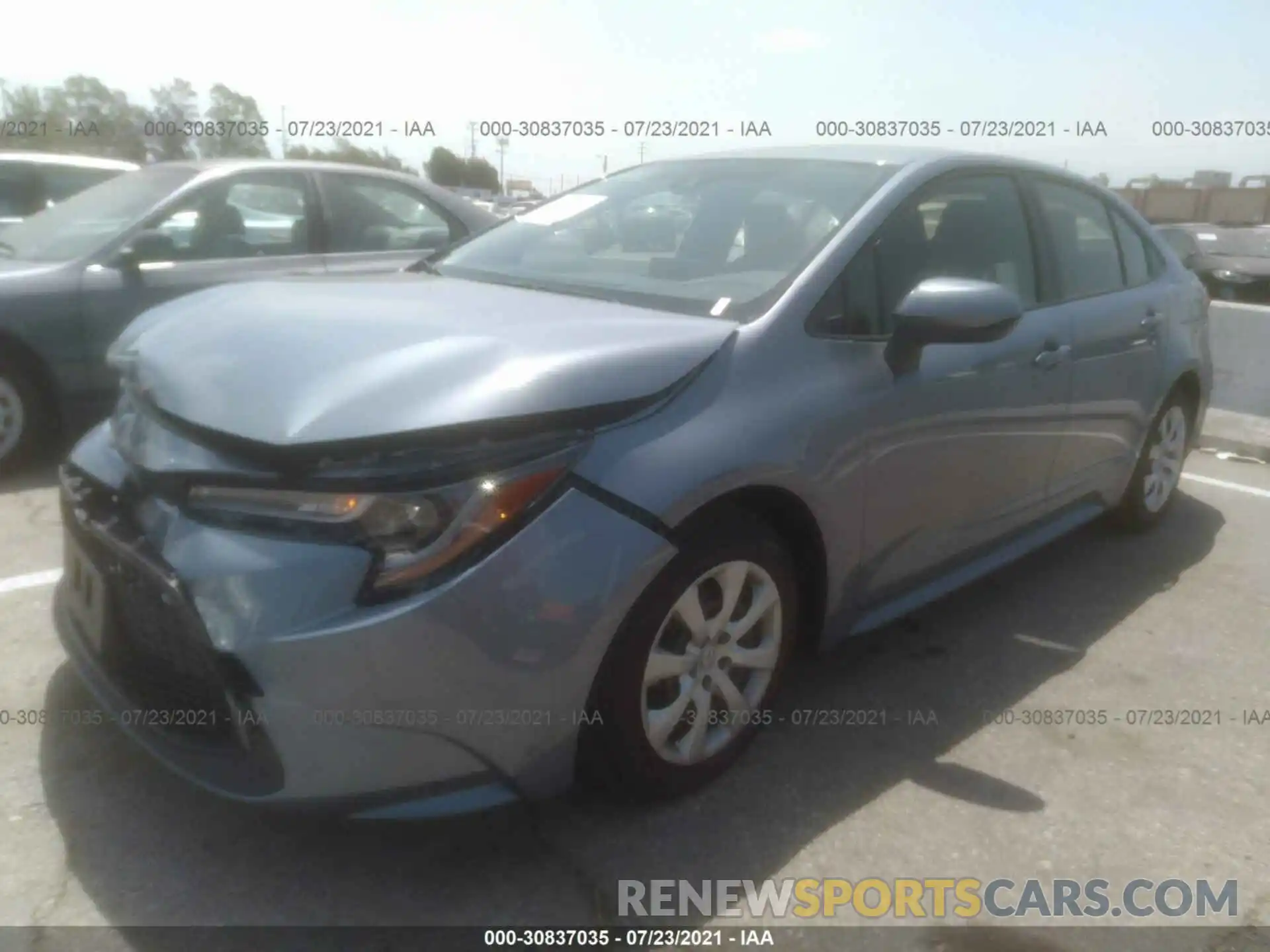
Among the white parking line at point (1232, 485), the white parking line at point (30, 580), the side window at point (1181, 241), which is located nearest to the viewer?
the white parking line at point (30, 580)

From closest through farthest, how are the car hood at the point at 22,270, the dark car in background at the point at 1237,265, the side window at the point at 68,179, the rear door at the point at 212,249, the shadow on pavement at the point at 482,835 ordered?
the shadow on pavement at the point at 482,835
the car hood at the point at 22,270
the rear door at the point at 212,249
the side window at the point at 68,179
the dark car in background at the point at 1237,265

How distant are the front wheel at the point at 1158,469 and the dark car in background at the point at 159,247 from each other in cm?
329

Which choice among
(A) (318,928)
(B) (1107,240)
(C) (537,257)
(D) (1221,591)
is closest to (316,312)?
(C) (537,257)

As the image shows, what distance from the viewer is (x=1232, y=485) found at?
5.89m

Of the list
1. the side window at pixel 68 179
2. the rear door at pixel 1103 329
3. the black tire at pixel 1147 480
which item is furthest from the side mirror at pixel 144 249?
the black tire at pixel 1147 480

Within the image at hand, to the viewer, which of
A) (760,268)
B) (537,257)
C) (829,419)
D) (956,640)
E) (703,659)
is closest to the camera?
(703,659)

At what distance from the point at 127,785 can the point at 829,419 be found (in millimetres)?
1876

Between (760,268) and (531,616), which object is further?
(760,268)

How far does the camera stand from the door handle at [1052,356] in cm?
349

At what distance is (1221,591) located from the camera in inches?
167

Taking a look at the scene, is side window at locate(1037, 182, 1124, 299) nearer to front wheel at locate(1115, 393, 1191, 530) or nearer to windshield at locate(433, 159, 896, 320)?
front wheel at locate(1115, 393, 1191, 530)

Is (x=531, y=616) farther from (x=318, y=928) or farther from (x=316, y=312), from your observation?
(x=316, y=312)

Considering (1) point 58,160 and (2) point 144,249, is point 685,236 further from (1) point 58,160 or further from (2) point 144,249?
(1) point 58,160

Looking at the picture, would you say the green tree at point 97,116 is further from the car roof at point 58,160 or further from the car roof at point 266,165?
the car roof at point 266,165
